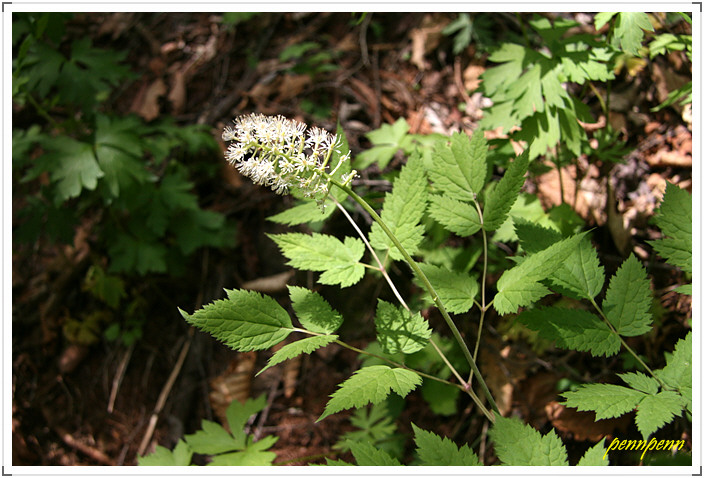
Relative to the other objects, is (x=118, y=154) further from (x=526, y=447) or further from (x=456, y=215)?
(x=526, y=447)

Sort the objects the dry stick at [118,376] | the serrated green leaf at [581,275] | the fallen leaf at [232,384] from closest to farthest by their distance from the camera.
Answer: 1. the serrated green leaf at [581,275]
2. the fallen leaf at [232,384]
3. the dry stick at [118,376]

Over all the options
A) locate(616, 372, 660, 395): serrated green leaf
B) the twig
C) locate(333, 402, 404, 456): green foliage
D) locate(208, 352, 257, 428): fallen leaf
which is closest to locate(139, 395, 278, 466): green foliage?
locate(333, 402, 404, 456): green foliage

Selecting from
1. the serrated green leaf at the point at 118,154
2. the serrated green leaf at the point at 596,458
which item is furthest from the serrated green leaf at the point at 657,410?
the serrated green leaf at the point at 118,154

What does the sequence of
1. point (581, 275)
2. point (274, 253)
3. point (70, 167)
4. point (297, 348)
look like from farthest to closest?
1. point (274, 253)
2. point (70, 167)
3. point (581, 275)
4. point (297, 348)

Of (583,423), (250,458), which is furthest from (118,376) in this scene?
(583,423)

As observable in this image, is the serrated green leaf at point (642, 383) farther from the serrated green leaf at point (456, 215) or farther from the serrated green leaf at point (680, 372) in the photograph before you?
the serrated green leaf at point (456, 215)
